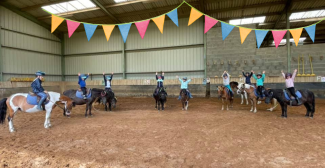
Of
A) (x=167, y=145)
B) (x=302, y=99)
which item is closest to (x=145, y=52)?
→ (x=302, y=99)

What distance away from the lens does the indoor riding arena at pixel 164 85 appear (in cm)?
334

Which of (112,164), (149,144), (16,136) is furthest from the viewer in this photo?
(16,136)

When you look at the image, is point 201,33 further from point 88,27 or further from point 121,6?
point 88,27

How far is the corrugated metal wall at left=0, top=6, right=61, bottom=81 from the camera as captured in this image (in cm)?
1320

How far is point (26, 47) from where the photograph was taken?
14703mm

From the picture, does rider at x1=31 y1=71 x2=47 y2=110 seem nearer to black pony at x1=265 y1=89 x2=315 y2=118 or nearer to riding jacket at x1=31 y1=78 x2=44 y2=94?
riding jacket at x1=31 y1=78 x2=44 y2=94

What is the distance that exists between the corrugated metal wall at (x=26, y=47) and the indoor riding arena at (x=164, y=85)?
0.29ft

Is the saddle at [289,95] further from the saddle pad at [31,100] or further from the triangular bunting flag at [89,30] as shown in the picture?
the triangular bunting flag at [89,30]

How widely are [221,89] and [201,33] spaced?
7.60 m

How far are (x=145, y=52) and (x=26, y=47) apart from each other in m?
11.2

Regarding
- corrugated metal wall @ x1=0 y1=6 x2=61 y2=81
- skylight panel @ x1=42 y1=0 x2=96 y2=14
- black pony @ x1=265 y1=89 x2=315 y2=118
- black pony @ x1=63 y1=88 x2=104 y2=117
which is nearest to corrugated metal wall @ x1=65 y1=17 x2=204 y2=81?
corrugated metal wall @ x1=0 y1=6 x2=61 y2=81

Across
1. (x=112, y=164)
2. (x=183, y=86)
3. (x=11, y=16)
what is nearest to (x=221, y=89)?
(x=183, y=86)

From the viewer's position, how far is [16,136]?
435 cm

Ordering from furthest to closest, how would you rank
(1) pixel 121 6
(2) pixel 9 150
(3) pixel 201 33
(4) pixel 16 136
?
(3) pixel 201 33 < (1) pixel 121 6 < (4) pixel 16 136 < (2) pixel 9 150
